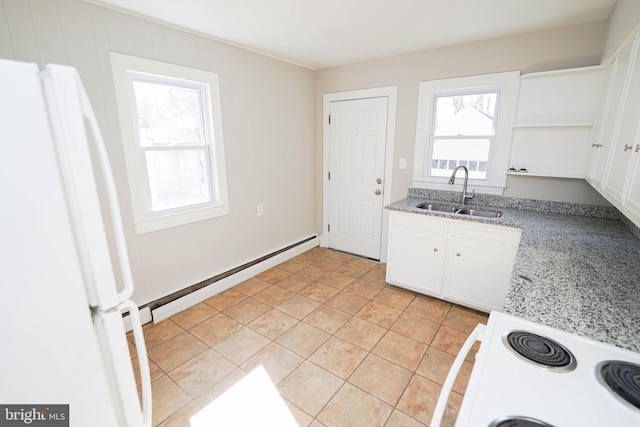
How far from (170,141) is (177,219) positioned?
2.24 ft

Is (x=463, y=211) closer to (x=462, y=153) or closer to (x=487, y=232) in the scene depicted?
(x=487, y=232)

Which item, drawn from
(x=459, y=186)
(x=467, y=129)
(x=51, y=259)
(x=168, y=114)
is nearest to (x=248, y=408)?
(x=51, y=259)

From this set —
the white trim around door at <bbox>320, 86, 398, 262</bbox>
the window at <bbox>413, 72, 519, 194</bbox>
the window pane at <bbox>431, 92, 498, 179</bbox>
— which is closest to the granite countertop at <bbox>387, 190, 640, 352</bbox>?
the window at <bbox>413, 72, 519, 194</bbox>

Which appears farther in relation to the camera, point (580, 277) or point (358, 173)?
point (358, 173)

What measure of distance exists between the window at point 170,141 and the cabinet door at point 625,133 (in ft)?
9.27

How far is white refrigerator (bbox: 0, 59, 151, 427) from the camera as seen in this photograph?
615 mm

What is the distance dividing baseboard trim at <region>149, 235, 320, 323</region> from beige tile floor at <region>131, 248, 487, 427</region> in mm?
77

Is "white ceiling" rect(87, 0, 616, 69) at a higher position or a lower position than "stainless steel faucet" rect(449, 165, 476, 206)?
higher

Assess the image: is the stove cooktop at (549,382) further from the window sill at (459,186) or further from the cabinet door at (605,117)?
the window sill at (459,186)

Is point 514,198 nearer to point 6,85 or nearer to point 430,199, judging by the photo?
point 430,199

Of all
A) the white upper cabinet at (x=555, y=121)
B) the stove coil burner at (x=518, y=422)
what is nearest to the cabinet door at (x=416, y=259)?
the white upper cabinet at (x=555, y=121)

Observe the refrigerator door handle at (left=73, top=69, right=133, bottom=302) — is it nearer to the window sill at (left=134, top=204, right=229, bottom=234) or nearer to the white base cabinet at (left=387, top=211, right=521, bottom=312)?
the window sill at (left=134, top=204, right=229, bottom=234)

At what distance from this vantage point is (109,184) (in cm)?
81

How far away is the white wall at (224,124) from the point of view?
1806 mm
